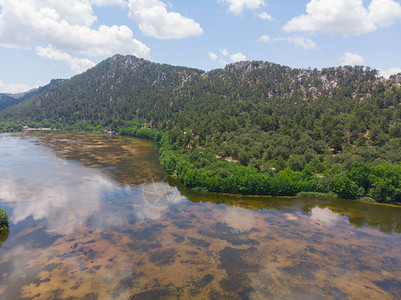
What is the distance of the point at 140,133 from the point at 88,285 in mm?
171430

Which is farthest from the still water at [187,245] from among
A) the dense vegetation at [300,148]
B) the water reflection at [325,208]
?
the dense vegetation at [300,148]

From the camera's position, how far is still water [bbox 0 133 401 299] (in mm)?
32688

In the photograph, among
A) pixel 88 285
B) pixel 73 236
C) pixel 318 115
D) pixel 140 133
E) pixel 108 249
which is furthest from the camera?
pixel 140 133

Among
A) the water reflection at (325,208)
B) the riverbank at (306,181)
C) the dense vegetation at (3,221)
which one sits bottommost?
the dense vegetation at (3,221)

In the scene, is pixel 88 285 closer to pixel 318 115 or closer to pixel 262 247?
pixel 262 247

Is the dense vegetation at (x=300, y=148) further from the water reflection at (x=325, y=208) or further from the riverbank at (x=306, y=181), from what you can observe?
the water reflection at (x=325, y=208)

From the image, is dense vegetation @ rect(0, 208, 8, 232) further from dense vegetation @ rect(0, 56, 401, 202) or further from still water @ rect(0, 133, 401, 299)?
dense vegetation @ rect(0, 56, 401, 202)

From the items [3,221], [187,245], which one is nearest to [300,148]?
[187,245]

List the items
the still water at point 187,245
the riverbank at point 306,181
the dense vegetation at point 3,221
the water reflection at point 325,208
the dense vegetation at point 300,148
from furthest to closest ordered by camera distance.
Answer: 1. the dense vegetation at point 300,148
2. the riverbank at point 306,181
3. the water reflection at point 325,208
4. the dense vegetation at point 3,221
5. the still water at point 187,245

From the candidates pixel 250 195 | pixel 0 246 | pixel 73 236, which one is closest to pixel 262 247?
pixel 250 195

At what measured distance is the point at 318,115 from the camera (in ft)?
384

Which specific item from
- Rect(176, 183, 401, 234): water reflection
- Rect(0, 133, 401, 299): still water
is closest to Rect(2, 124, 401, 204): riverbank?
Rect(176, 183, 401, 234): water reflection

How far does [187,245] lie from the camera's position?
141ft

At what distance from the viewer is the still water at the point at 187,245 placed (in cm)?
3269
